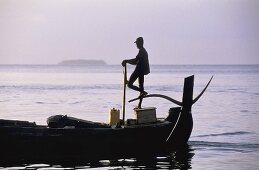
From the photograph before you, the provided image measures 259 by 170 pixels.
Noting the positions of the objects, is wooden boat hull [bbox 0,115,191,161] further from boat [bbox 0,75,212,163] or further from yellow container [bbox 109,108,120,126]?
yellow container [bbox 109,108,120,126]

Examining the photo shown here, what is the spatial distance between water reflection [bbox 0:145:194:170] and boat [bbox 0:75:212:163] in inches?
6.3

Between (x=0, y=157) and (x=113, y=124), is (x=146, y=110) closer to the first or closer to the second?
(x=113, y=124)

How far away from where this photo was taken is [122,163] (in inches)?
684

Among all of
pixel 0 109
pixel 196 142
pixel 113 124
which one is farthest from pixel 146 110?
pixel 0 109

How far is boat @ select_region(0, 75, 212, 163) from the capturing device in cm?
1642

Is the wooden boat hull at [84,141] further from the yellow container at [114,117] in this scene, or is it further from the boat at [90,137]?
the yellow container at [114,117]

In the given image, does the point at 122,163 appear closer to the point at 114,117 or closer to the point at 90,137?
the point at 90,137

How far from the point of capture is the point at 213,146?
22203 millimetres

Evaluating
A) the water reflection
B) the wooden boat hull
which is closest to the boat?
the wooden boat hull

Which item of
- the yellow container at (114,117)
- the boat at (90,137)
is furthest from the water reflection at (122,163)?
the yellow container at (114,117)

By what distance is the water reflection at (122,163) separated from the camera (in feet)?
→ 54.7

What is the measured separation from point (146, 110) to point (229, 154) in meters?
4.44

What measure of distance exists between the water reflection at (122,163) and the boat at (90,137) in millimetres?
160

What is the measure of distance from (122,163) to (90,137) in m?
1.37
